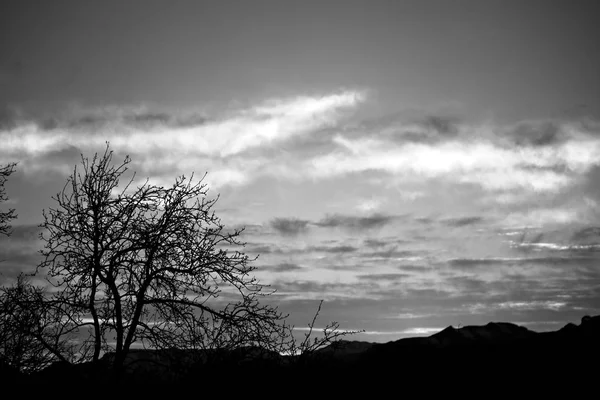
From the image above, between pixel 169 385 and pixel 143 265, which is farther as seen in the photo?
pixel 143 265

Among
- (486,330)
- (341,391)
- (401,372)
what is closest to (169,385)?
(341,391)

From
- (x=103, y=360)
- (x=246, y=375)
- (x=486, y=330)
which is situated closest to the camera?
(x=246, y=375)

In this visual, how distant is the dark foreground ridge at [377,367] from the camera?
12.7 metres

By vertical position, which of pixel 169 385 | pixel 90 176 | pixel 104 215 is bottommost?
pixel 169 385

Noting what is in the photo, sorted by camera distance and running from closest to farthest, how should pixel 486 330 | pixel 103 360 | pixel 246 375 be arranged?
pixel 246 375
pixel 103 360
pixel 486 330

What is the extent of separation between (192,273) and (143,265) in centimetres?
133

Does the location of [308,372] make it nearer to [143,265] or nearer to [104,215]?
[143,265]

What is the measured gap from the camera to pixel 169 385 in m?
13.1

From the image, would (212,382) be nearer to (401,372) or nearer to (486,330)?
(401,372)

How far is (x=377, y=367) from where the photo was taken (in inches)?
570

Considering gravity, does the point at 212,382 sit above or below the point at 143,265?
below

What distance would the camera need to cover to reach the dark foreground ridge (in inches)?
499

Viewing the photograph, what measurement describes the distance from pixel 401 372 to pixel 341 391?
2.31 meters

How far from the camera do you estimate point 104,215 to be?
47.8 feet
